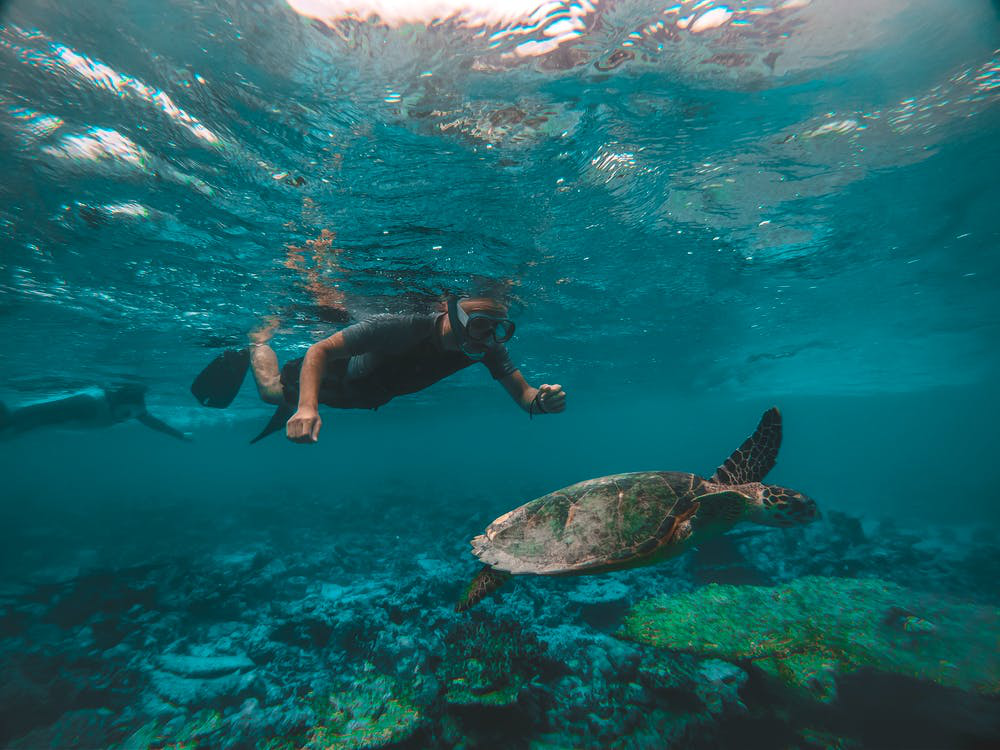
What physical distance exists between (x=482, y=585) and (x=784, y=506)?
10.2ft

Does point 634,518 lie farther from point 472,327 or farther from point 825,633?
point 825,633

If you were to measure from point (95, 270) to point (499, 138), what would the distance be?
401 inches

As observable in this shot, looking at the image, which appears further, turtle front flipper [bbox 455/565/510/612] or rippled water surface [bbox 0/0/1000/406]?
rippled water surface [bbox 0/0/1000/406]

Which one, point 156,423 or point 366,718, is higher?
point 156,423

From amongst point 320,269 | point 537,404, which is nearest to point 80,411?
point 320,269

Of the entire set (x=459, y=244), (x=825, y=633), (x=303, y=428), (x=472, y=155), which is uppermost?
(x=472, y=155)

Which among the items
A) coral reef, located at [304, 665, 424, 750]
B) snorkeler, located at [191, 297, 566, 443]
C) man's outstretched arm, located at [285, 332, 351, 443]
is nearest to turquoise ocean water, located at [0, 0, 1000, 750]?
coral reef, located at [304, 665, 424, 750]

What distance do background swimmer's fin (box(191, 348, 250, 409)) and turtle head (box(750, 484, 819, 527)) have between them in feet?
28.1

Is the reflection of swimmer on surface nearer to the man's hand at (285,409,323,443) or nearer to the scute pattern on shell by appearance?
the man's hand at (285,409,323,443)

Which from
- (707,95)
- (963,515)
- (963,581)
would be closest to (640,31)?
(707,95)

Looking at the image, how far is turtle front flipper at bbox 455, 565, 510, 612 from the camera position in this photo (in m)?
3.89

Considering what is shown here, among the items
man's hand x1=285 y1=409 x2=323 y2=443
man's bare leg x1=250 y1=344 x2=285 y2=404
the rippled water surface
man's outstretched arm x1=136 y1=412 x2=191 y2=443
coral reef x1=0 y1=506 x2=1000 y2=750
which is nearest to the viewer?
man's hand x1=285 y1=409 x2=323 y2=443

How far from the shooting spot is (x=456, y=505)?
21.0 metres

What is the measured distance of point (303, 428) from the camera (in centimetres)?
312
